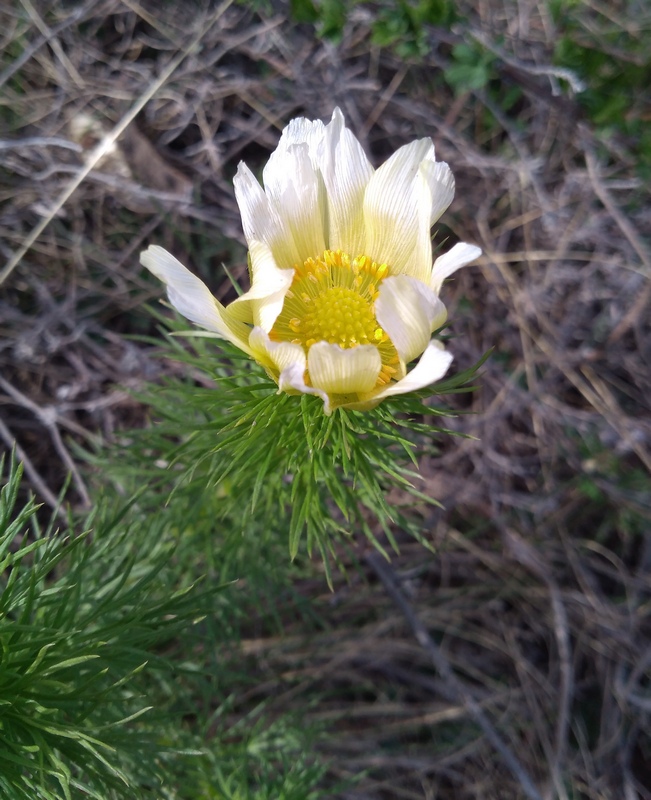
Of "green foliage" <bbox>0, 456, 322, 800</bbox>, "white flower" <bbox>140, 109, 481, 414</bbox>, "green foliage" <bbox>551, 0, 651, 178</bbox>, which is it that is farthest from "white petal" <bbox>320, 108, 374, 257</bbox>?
"green foliage" <bbox>551, 0, 651, 178</bbox>

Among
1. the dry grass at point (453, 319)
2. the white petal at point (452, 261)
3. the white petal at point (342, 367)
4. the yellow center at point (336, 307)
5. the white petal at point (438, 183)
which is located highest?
the white petal at point (438, 183)

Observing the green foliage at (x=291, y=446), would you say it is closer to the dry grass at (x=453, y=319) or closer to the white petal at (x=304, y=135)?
the white petal at (x=304, y=135)

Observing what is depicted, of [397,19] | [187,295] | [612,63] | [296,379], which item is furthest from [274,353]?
[612,63]

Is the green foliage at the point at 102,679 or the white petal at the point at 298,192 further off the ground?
the white petal at the point at 298,192

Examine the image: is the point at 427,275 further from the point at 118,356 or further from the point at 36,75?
the point at 36,75

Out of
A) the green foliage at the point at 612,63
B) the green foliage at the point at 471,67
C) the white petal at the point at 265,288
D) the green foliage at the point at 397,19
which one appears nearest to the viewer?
the white petal at the point at 265,288

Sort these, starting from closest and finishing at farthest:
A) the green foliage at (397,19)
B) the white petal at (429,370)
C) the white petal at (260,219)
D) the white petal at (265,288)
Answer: the white petal at (429,370)
the white petal at (265,288)
the white petal at (260,219)
the green foliage at (397,19)

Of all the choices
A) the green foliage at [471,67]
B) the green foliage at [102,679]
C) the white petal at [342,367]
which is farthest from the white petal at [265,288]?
the green foliage at [471,67]

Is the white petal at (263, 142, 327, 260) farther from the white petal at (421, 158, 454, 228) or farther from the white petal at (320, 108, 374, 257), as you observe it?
the white petal at (421, 158, 454, 228)
